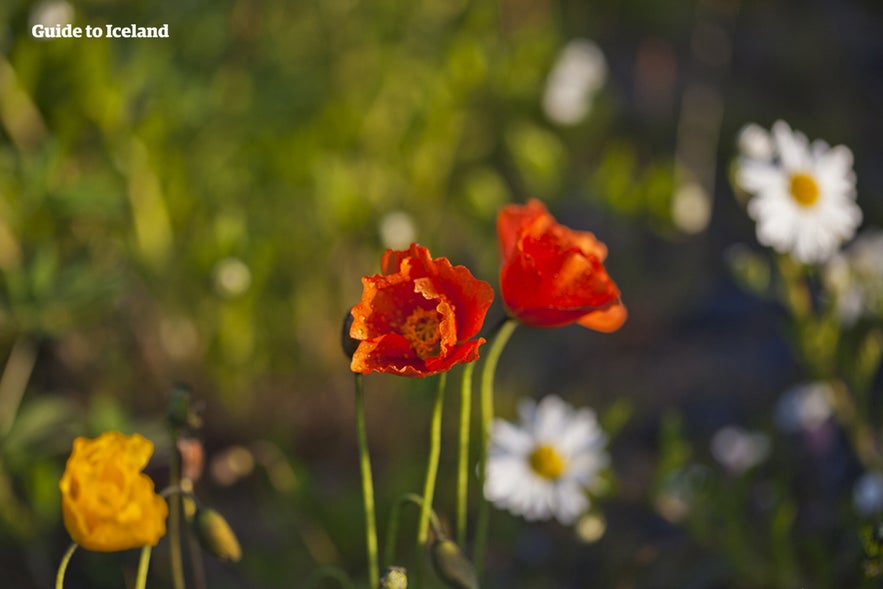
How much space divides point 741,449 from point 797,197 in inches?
20.6

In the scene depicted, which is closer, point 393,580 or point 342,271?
point 393,580

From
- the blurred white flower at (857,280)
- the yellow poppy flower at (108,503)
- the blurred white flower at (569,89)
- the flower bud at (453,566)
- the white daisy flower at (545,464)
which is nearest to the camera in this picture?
the yellow poppy flower at (108,503)

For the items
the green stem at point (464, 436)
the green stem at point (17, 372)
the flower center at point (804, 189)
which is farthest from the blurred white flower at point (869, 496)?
the green stem at point (17, 372)

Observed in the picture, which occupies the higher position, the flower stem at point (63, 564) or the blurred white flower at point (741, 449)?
the flower stem at point (63, 564)

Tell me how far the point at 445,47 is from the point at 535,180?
565 millimetres

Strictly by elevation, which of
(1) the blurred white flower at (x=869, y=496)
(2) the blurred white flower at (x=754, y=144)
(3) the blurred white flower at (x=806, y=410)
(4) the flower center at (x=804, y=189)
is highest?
(2) the blurred white flower at (x=754, y=144)

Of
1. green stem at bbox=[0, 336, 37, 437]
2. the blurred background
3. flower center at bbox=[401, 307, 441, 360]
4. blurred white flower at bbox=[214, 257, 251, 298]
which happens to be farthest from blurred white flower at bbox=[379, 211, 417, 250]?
flower center at bbox=[401, 307, 441, 360]

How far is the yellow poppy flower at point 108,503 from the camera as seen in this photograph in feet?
2.65

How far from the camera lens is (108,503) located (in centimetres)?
81

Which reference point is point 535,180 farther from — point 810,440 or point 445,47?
point 810,440

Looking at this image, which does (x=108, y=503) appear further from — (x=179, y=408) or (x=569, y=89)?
(x=569, y=89)

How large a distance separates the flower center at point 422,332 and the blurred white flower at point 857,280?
792 mm

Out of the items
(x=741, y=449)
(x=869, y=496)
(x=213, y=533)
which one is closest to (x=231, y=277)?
(x=213, y=533)

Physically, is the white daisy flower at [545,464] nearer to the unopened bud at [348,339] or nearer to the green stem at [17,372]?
the unopened bud at [348,339]
